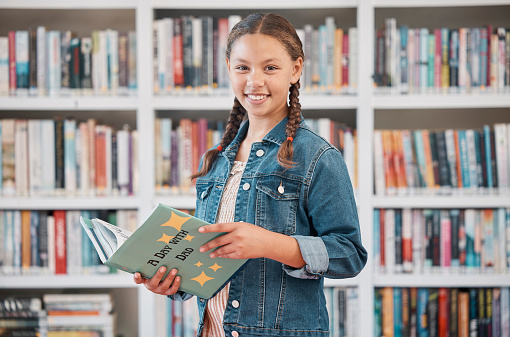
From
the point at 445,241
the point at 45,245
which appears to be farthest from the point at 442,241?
the point at 45,245

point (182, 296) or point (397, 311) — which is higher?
point (182, 296)

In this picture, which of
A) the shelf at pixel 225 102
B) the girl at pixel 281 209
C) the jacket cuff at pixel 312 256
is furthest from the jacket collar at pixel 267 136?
the shelf at pixel 225 102

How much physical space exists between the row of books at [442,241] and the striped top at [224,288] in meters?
1.12

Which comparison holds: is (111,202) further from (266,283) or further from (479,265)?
(479,265)

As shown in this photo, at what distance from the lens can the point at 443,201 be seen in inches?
76.4

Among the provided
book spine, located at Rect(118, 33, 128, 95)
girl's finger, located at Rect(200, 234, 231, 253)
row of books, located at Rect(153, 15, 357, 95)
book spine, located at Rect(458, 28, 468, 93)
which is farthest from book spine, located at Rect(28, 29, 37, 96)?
book spine, located at Rect(458, 28, 468, 93)

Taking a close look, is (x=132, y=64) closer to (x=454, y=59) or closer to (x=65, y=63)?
(x=65, y=63)

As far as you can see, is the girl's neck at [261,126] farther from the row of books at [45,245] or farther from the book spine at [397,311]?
the book spine at [397,311]

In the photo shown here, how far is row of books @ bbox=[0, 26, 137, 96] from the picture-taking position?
1.98m

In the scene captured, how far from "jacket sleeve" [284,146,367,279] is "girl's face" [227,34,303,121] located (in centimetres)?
15

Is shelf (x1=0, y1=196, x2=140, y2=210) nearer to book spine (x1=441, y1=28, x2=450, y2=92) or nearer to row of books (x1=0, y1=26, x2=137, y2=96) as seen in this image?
row of books (x1=0, y1=26, x2=137, y2=96)

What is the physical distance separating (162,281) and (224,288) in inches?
5.3

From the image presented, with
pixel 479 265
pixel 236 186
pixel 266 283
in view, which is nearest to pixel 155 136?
pixel 236 186

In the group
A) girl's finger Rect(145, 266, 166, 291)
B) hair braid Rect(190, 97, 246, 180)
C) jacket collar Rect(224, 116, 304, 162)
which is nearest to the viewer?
girl's finger Rect(145, 266, 166, 291)
